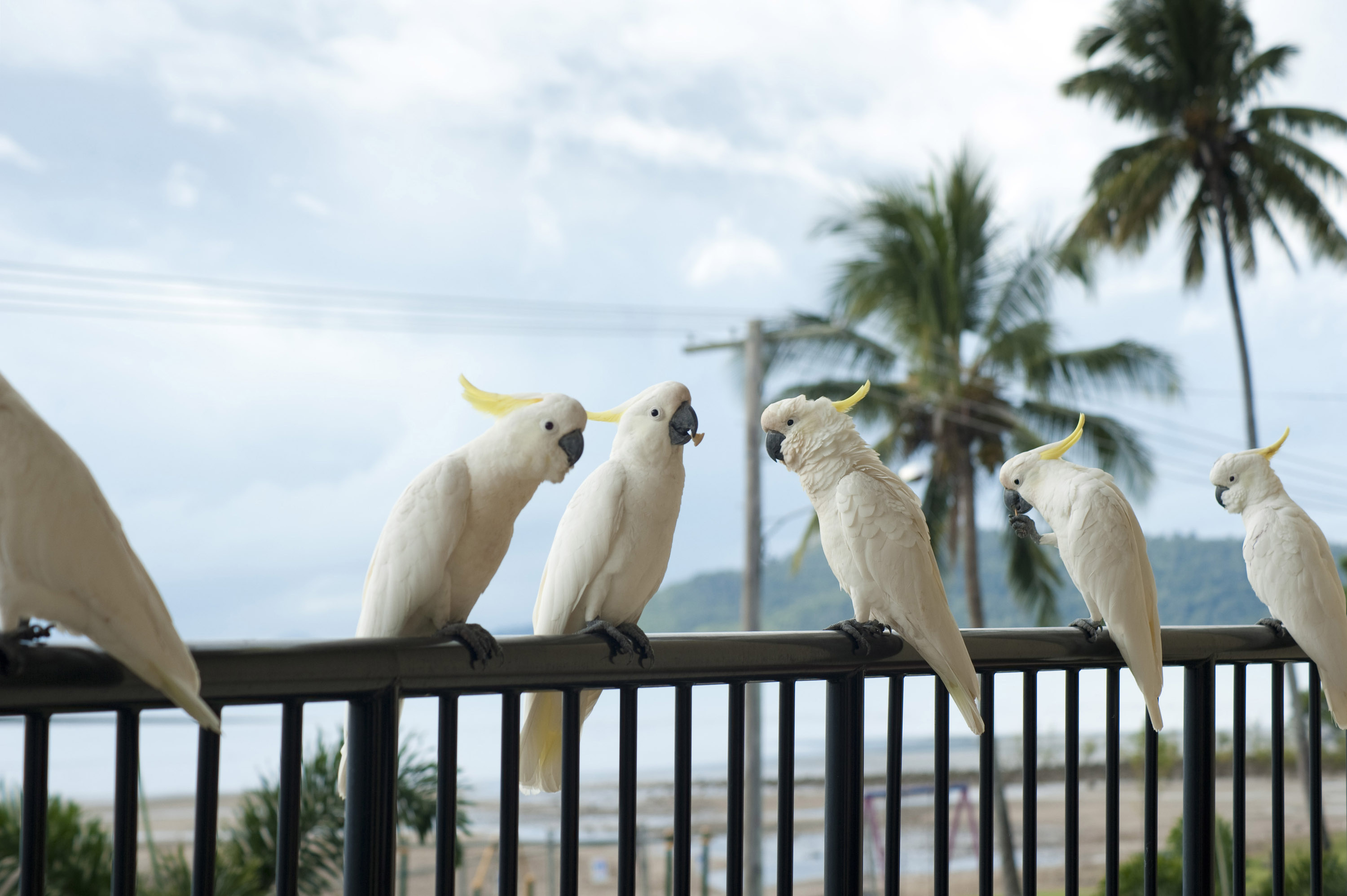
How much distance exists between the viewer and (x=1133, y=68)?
10.9 meters

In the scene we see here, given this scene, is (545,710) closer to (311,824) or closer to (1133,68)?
(311,824)

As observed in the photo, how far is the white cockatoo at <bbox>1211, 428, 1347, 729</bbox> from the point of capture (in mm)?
1642

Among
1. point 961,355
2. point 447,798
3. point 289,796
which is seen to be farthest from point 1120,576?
point 961,355

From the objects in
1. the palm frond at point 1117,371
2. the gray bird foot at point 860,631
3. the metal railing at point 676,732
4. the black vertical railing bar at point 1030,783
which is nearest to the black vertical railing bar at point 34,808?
the metal railing at point 676,732

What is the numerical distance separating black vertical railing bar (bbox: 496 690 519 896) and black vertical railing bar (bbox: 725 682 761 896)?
0.72 ft

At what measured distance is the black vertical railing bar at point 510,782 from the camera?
0.94 metres

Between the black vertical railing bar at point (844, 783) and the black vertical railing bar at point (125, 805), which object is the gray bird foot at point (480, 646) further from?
the black vertical railing bar at point (844, 783)

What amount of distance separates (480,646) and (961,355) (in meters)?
10.4

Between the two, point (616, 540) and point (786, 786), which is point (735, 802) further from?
point (616, 540)

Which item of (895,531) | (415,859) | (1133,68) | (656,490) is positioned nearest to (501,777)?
(656,490)

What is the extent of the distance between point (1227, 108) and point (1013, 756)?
13.8 metres

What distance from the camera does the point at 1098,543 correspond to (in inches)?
60.0

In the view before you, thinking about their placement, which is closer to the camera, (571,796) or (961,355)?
(571,796)

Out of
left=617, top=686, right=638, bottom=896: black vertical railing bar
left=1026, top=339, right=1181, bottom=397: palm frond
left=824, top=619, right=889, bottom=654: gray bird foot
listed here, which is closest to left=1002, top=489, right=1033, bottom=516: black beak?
left=824, top=619, right=889, bottom=654: gray bird foot
